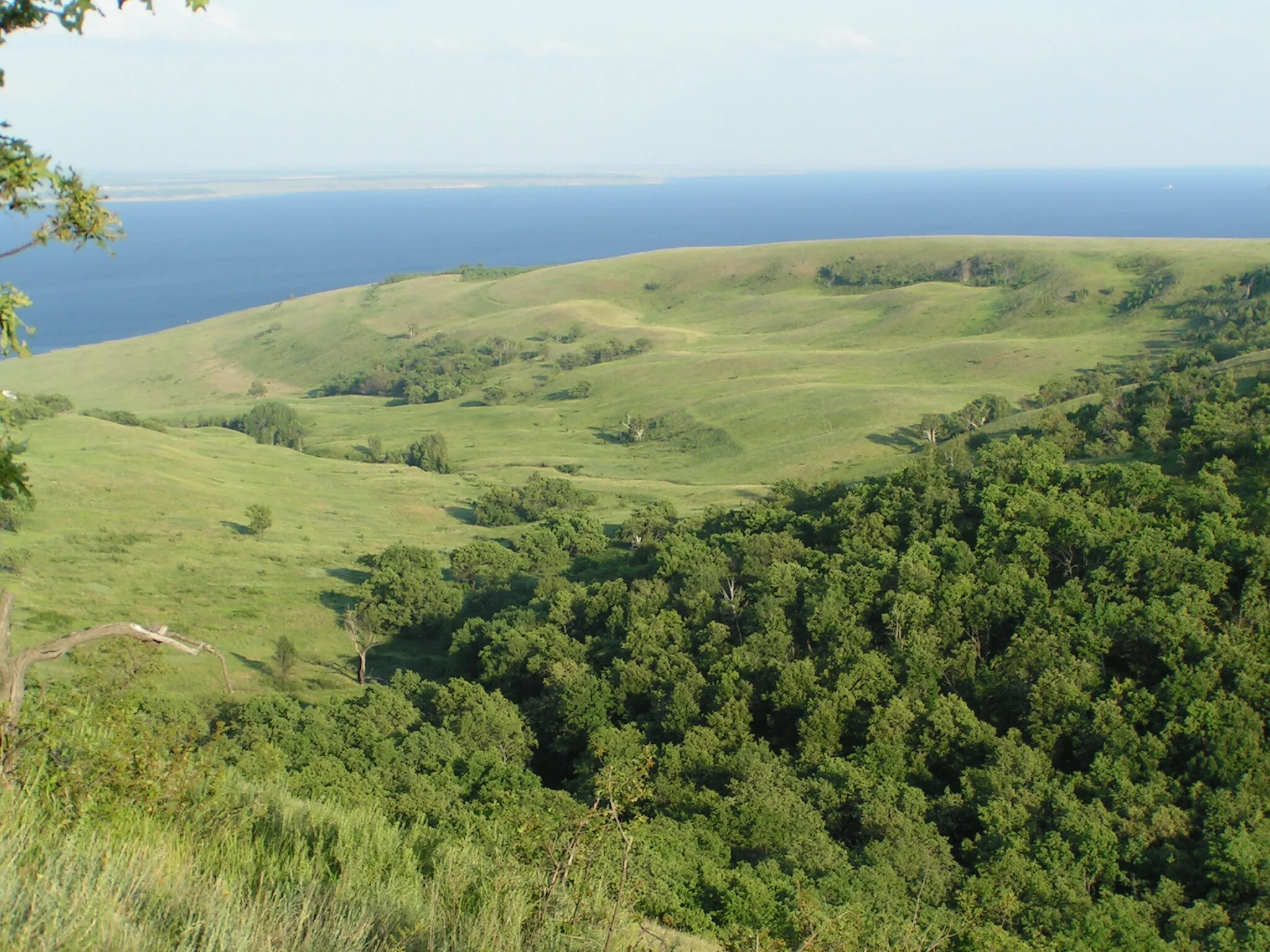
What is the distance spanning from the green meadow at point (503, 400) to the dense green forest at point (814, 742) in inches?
426

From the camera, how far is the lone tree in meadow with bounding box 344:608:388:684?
1603 inches

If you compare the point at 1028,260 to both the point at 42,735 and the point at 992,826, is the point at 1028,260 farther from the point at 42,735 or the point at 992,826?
the point at 42,735

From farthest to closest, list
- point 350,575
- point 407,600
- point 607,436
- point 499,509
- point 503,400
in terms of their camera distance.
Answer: point 503,400 < point 607,436 < point 499,509 < point 350,575 < point 407,600

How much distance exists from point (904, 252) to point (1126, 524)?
130m

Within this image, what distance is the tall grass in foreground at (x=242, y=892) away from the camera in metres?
6.35

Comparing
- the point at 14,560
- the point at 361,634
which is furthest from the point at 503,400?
the point at 361,634

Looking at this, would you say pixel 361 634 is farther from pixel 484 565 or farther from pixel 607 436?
pixel 607 436

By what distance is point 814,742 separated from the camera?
87.7 ft

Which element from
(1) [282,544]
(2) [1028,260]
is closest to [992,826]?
(1) [282,544]

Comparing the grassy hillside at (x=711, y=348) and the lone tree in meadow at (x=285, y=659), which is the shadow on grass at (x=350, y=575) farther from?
the grassy hillside at (x=711, y=348)

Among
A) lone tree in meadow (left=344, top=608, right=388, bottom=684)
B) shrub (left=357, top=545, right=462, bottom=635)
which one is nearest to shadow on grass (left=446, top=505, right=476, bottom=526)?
shrub (left=357, top=545, right=462, bottom=635)

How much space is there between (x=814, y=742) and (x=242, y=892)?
20.9m

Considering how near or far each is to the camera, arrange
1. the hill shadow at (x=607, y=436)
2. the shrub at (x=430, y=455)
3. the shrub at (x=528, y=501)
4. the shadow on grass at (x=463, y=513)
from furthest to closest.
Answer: the hill shadow at (x=607, y=436)
the shrub at (x=430, y=455)
the shadow on grass at (x=463, y=513)
the shrub at (x=528, y=501)

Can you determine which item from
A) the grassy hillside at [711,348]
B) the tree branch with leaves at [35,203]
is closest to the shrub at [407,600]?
the grassy hillside at [711,348]
